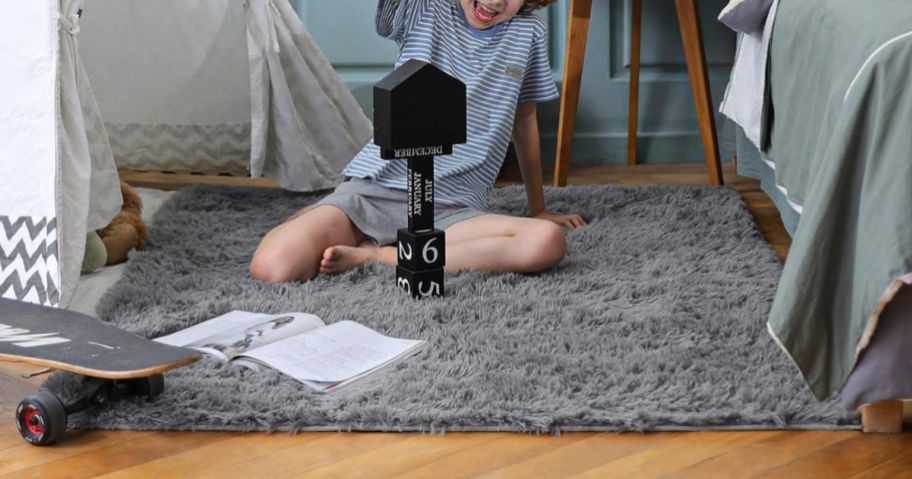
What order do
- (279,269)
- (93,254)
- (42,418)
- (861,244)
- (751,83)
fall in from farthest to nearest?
1. (751,83)
2. (93,254)
3. (279,269)
4. (42,418)
5. (861,244)

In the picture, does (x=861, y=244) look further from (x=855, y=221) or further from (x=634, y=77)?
(x=634, y=77)

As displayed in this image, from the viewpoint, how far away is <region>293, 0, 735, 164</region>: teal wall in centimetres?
301

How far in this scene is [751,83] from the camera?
6.92ft

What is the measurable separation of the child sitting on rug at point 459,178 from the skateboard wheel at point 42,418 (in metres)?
0.64

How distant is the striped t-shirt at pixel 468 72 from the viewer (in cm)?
206

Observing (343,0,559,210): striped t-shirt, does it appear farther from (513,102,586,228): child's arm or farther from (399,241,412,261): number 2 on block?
(399,241,412,261): number 2 on block

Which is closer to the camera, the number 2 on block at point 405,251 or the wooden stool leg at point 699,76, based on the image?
the number 2 on block at point 405,251

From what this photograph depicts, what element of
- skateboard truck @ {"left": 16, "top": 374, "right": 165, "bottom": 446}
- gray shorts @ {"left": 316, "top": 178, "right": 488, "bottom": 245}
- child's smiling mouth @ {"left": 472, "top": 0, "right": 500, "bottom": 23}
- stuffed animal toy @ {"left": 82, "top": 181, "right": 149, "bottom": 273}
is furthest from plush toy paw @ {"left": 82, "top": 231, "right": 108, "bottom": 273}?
child's smiling mouth @ {"left": 472, "top": 0, "right": 500, "bottom": 23}

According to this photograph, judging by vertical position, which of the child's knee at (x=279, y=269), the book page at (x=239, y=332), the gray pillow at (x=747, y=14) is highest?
the gray pillow at (x=747, y=14)

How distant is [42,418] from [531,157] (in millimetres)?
1187

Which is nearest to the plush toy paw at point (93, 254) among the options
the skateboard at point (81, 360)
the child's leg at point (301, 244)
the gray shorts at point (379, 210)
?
the child's leg at point (301, 244)

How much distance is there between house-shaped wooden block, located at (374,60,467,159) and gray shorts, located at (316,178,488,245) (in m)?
0.29

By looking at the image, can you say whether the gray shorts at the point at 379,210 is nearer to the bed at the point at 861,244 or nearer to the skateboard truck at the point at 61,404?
the skateboard truck at the point at 61,404

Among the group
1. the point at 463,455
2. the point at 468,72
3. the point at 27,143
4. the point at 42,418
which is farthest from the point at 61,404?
the point at 468,72
